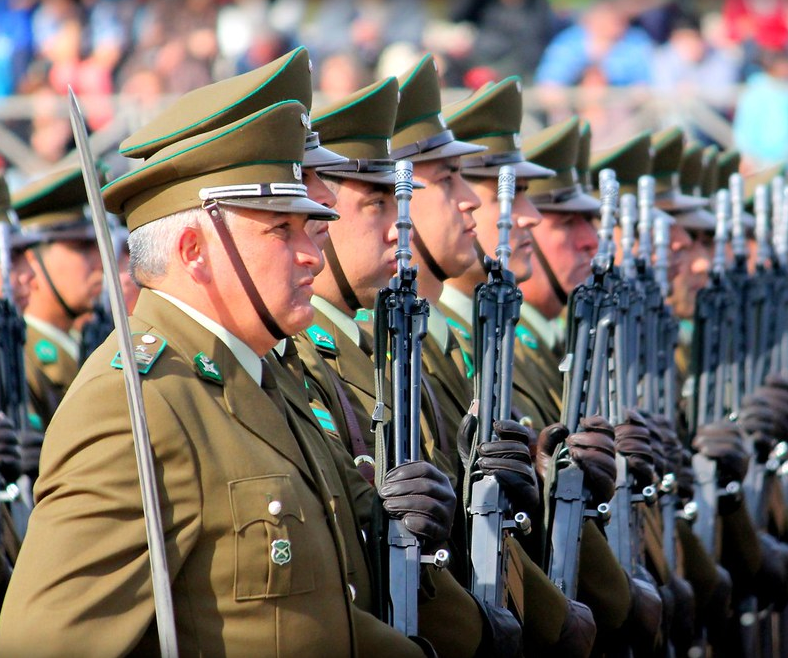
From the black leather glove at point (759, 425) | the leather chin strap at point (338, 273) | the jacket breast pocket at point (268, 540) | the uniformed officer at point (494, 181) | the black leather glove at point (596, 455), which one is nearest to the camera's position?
the jacket breast pocket at point (268, 540)

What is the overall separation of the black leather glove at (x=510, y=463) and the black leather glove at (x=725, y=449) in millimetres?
3022

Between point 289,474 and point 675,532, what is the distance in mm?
3829

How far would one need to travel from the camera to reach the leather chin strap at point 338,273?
5742 millimetres

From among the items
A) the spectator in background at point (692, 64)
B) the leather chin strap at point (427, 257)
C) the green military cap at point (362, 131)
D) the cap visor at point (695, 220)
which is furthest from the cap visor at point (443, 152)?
the spectator in background at point (692, 64)

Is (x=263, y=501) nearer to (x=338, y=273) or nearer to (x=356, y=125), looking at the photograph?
(x=338, y=273)

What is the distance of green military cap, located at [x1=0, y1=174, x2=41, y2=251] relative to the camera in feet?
26.2

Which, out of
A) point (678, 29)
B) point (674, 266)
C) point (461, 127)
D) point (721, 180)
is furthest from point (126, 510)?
point (678, 29)

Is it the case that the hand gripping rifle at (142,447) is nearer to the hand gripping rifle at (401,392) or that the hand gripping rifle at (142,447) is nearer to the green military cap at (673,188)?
the hand gripping rifle at (401,392)

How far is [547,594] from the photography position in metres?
5.67

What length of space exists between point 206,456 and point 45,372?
14.6ft

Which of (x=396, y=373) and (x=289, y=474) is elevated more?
(x=396, y=373)

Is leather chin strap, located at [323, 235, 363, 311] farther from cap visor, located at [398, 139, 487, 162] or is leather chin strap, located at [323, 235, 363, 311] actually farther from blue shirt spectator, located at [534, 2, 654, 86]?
blue shirt spectator, located at [534, 2, 654, 86]

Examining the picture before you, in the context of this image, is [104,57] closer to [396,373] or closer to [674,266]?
[674,266]

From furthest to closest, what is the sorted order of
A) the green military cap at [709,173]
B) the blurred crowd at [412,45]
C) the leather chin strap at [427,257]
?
the blurred crowd at [412,45] < the green military cap at [709,173] < the leather chin strap at [427,257]
